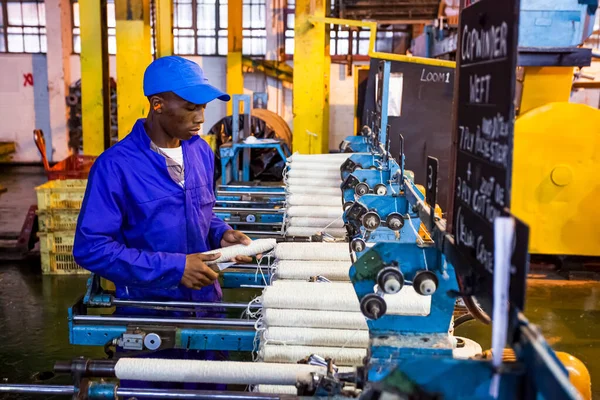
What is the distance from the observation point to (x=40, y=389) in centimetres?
198

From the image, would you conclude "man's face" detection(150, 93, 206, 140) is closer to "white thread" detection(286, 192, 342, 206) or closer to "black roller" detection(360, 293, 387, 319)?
"black roller" detection(360, 293, 387, 319)

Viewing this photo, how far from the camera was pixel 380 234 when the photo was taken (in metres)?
3.61

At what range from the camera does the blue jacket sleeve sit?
7.80ft

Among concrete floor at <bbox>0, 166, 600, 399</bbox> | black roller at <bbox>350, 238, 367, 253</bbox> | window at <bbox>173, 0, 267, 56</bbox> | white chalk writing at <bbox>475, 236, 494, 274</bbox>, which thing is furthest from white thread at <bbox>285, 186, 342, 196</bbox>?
window at <bbox>173, 0, 267, 56</bbox>

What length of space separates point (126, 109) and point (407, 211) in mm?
5076

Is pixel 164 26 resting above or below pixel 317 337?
above

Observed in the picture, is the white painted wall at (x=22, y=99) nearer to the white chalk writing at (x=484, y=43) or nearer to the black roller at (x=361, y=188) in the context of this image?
the black roller at (x=361, y=188)

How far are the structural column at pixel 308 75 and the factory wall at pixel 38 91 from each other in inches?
318

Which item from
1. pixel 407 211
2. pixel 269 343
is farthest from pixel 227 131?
pixel 269 343

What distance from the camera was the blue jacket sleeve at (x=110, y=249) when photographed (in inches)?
93.7

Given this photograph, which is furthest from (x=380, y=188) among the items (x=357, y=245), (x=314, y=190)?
(x=357, y=245)

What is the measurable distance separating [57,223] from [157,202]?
194 inches

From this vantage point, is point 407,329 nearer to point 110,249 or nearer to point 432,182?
point 432,182

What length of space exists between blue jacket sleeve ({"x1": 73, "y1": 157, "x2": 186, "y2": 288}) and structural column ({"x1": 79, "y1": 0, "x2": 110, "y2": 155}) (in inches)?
244
